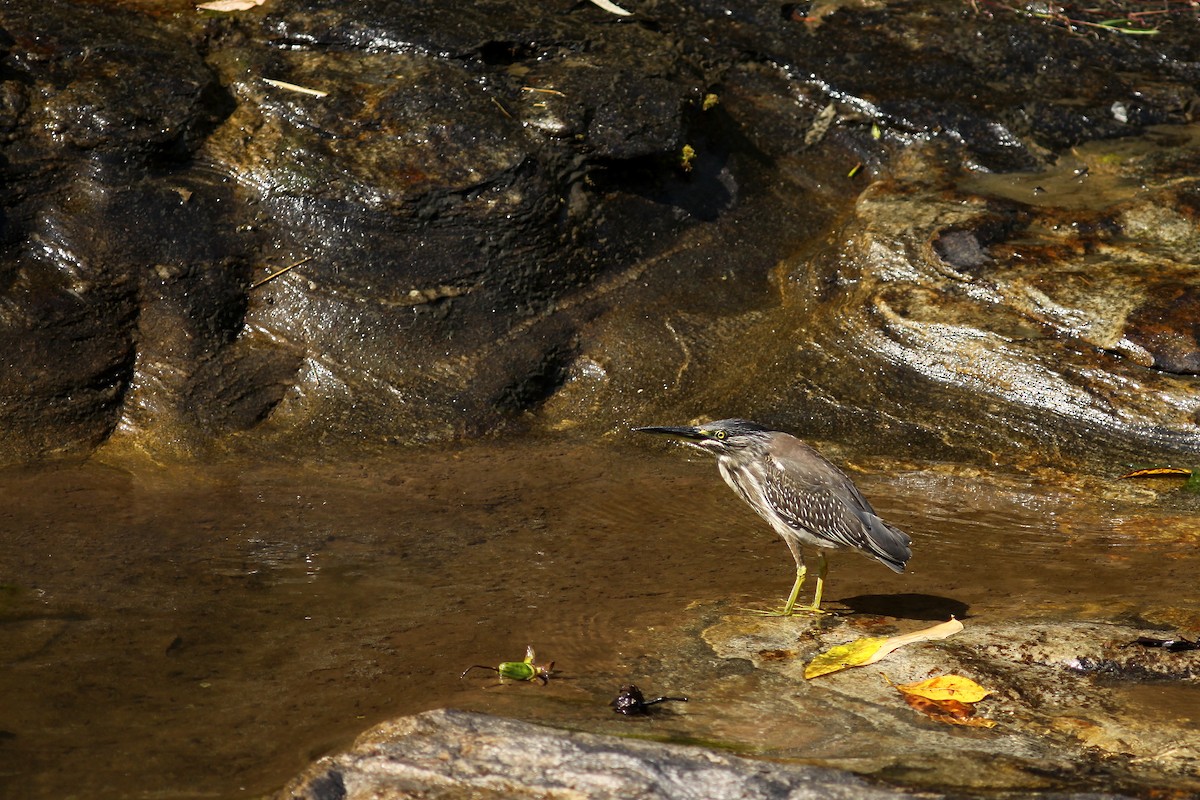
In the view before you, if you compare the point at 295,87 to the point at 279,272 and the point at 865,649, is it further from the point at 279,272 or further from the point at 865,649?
the point at 865,649

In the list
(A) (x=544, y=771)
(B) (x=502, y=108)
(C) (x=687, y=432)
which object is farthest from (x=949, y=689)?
(B) (x=502, y=108)

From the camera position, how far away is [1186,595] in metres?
5.25

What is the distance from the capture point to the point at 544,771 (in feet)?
11.0

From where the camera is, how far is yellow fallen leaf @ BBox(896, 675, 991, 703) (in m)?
4.21

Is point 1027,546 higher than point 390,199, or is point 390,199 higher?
point 390,199

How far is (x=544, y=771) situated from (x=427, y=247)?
4.42 m

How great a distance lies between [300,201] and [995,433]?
4244mm

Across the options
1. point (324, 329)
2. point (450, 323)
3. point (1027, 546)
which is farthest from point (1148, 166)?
point (324, 329)

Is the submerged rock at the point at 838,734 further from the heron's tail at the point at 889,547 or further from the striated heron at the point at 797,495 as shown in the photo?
the striated heron at the point at 797,495

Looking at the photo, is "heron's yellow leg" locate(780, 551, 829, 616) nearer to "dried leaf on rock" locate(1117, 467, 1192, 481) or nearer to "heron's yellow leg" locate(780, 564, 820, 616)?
"heron's yellow leg" locate(780, 564, 820, 616)

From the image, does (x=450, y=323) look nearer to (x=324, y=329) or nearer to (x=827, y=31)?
(x=324, y=329)

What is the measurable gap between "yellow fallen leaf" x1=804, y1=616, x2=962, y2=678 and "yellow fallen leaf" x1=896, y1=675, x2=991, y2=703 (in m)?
0.27

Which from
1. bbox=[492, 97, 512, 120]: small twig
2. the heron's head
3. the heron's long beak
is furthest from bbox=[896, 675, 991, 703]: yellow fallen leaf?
bbox=[492, 97, 512, 120]: small twig

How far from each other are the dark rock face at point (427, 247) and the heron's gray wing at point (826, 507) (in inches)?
51.1
